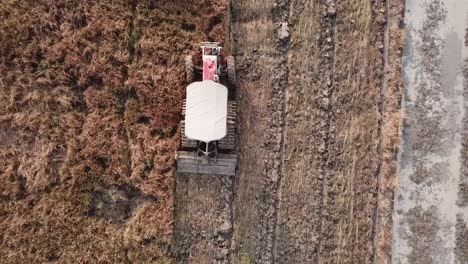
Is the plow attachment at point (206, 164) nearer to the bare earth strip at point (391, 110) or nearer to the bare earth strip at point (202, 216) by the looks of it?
the bare earth strip at point (202, 216)

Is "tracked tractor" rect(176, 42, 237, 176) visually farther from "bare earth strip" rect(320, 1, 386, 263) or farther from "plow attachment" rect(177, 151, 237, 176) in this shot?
"bare earth strip" rect(320, 1, 386, 263)

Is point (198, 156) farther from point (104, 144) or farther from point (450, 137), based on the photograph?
point (450, 137)

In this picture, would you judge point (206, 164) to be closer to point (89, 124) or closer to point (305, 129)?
point (305, 129)

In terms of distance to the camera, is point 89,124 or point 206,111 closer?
point 206,111

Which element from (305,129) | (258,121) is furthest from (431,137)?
(258,121)

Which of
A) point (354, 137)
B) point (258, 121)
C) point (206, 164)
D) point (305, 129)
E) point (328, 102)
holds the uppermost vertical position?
point (328, 102)

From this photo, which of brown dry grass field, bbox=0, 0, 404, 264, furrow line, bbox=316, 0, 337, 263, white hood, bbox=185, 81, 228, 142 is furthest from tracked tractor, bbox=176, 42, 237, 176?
furrow line, bbox=316, 0, 337, 263

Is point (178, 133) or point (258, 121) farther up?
point (258, 121)
